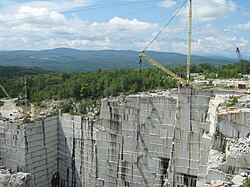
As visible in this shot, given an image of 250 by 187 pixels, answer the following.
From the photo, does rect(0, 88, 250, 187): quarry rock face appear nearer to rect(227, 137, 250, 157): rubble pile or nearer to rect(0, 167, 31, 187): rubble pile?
rect(0, 167, 31, 187): rubble pile

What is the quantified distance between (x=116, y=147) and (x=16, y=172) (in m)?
7.96

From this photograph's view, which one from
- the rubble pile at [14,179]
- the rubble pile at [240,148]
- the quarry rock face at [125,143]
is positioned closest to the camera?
the rubble pile at [240,148]

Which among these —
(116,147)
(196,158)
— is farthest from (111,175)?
(196,158)

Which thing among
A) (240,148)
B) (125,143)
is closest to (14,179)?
(125,143)

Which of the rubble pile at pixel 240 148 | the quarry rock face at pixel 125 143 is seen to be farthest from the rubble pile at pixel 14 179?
the rubble pile at pixel 240 148

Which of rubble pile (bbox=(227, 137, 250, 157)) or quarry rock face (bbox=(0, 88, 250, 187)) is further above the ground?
rubble pile (bbox=(227, 137, 250, 157))

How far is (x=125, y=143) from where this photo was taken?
25.2 meters

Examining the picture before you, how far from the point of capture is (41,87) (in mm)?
70250

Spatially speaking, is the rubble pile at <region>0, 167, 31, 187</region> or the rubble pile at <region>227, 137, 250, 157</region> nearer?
the rubble pile at <region>227, 137, 250, 157</region>

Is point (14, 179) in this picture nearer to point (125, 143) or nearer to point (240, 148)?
point (125, 143)

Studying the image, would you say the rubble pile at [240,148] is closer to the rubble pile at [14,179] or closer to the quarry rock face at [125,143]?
the quarry rock face at [125,143]

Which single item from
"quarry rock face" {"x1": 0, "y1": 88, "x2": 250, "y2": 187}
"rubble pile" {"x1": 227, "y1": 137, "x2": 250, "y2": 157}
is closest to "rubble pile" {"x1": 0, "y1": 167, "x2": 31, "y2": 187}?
"quarry rock face" {"x1": 0, "y1": 88, "x2": 250, "y2": 187}

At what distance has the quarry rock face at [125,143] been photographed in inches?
874

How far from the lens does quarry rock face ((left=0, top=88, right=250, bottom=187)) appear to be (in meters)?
22.2
